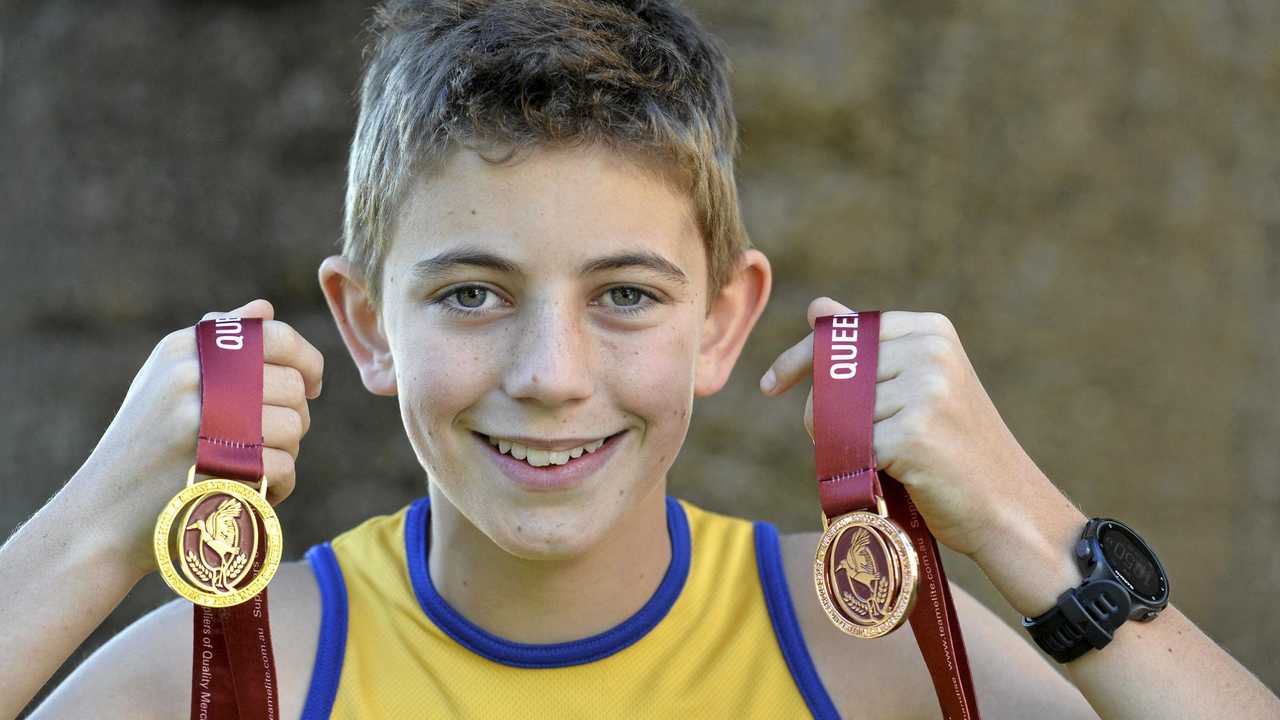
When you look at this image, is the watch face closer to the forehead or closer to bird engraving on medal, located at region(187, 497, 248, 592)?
the forehead

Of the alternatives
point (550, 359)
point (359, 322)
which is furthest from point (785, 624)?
point (359, 322)

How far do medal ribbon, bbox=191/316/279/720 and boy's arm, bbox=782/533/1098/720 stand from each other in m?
1.12

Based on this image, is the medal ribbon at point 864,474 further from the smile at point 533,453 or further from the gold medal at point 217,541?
the gold medal at point 217,541

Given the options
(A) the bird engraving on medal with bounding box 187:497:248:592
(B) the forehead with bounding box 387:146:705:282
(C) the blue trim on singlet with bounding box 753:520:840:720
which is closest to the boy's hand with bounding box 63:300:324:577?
(A) the bird engraving on medal with bounding box 187:497:248:592

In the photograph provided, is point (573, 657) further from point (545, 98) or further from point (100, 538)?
point (545, 98)

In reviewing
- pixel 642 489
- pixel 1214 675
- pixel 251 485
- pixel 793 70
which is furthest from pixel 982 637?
pixel 793 70

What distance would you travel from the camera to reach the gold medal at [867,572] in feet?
8.17

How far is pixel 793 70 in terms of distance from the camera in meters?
4.58

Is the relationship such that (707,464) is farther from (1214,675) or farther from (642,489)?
(1214,675)

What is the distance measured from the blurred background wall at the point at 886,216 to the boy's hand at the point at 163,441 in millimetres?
2072

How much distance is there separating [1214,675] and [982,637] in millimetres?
544

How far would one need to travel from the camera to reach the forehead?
106 inches

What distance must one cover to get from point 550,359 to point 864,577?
67cm

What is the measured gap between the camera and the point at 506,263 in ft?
8.82
